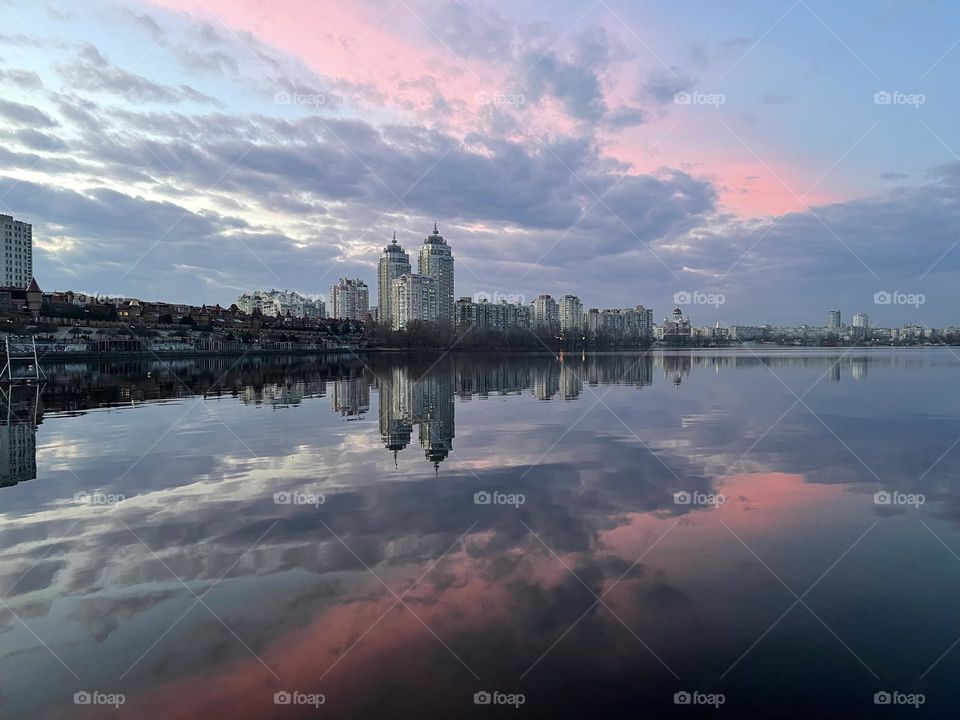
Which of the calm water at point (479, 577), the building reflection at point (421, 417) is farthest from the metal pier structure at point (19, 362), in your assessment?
the calm water at point (479, 577)

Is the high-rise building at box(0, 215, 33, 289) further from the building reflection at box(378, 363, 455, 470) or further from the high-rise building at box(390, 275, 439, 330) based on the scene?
the building reflection at box(378, 363, 455, 470)

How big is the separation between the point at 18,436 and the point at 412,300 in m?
170

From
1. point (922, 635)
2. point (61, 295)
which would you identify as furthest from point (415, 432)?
point (61, 295)

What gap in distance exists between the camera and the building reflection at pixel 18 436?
15.2m

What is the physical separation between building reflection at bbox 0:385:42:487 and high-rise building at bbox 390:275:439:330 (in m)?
152

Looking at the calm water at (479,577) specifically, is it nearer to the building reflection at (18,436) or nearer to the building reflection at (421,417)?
the building reflection at (18,436)

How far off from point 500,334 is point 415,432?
156437 millimetres

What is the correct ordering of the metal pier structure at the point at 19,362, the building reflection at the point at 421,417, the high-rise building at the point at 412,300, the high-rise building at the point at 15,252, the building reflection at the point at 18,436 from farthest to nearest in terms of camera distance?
1. the high-rise building at the point at 412,300
2. the high-rise building at the point at 15,252
3. the metal pier structure at the point at 19,362
4. the building reflection at the point at 421,417
5. the building reflection at the point at 18,436

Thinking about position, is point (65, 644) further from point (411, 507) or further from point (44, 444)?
point (44, 444)

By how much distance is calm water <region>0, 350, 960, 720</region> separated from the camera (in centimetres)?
589

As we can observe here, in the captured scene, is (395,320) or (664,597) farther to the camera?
(395,320)

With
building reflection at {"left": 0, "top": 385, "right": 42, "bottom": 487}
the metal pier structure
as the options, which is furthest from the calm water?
the metal pier structure

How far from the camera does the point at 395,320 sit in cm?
19625

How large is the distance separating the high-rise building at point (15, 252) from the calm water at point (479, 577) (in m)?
166
